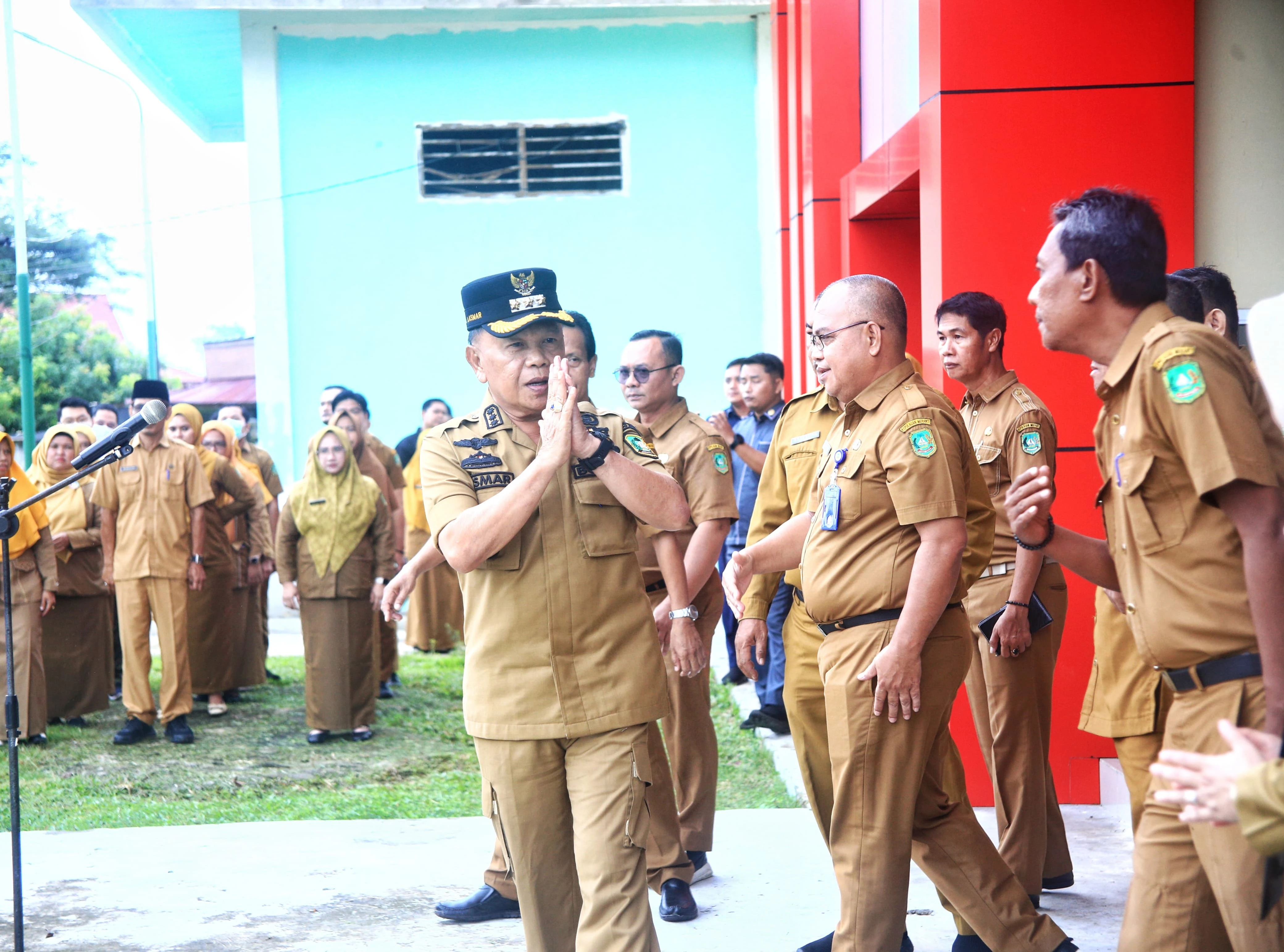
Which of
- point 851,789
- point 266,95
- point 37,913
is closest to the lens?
point 851,789

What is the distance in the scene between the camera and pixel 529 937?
3.05 meters

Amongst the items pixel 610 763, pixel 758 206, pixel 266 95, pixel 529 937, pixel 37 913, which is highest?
pixel 266 95

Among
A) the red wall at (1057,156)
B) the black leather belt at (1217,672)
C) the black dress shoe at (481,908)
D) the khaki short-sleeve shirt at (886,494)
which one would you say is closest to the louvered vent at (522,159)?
the red wall at (1057,156)

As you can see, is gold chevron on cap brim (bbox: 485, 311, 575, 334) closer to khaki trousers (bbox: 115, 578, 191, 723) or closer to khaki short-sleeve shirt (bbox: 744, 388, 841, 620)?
khaki short-sleeve shirt (bbox: 744, 388, 841, 620)

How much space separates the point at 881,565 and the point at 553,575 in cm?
86

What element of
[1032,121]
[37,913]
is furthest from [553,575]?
[1032,121]

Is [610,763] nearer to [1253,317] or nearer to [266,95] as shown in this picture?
[1253,317]

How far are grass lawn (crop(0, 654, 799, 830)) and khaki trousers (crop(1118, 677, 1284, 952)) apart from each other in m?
3.30

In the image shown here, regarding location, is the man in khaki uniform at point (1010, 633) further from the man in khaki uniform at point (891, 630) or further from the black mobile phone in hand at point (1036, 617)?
the man in khaki uniform at point (891, 630)

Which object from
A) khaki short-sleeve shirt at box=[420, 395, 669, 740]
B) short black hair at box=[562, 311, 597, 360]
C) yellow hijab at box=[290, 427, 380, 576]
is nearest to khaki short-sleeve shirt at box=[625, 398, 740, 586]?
short black hair at box=[562, 311, 597, 360]

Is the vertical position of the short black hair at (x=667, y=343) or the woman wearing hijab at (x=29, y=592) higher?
the short black hair at (x=667, y=343)

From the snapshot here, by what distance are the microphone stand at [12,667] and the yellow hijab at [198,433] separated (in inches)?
165

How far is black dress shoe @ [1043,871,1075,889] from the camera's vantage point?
13.6 feet

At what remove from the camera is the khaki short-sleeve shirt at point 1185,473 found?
2150mm
